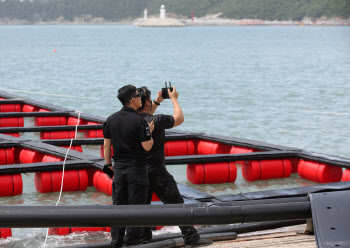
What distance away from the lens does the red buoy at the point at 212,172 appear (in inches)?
534

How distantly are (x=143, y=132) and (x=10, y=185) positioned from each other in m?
6.72

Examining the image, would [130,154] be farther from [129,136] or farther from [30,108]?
[30,108]

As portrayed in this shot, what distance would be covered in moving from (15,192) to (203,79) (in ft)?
181

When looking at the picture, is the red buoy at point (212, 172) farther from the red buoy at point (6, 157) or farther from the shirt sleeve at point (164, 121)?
the shirt sleeve at point (164, 121)

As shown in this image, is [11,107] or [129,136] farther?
[11,107]

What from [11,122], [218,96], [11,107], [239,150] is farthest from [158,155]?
[218,96]

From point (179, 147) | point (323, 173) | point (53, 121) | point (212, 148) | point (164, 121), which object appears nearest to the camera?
point (164, 121)

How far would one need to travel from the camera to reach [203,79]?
6706 centimetres

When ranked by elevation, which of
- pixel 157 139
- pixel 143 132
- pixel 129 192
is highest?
pixel 143 132

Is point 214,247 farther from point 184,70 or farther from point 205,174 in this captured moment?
point 184,70

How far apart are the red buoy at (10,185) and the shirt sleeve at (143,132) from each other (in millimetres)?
6622

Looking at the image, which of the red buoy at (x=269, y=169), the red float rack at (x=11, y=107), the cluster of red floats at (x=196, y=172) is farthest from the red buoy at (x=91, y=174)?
the red float rack at (x=11, y=107)

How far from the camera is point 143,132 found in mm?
6535

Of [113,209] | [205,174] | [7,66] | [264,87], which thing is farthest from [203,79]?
[113,209]
